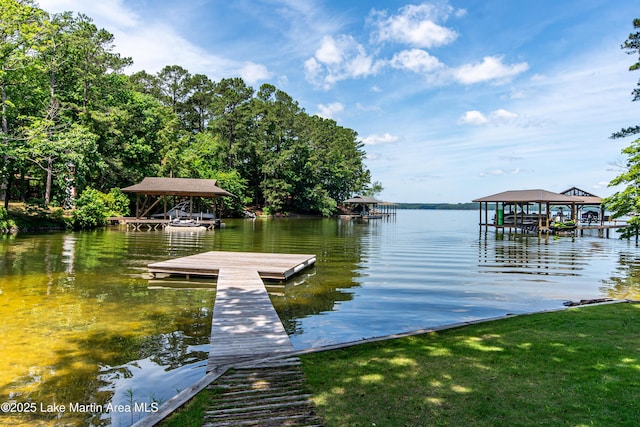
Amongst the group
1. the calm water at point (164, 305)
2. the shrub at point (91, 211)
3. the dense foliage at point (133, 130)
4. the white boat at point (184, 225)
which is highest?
the dense foliage at point (133, 130)

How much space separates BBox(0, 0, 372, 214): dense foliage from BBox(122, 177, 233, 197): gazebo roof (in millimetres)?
3533

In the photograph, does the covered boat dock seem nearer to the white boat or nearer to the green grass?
the white boat

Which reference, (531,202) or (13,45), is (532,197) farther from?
(13,45)

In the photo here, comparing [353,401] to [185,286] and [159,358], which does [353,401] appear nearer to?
[159,358]

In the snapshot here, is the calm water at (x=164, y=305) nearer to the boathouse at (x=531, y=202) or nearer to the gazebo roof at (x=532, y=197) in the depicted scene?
the gazebo roof at (x=532, y=197)

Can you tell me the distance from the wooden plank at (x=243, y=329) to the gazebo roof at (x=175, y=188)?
2392cm

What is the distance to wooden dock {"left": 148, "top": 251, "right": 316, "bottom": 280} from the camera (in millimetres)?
11977

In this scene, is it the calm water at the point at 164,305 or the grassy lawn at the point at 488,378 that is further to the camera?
the calm water at the point at 164,305

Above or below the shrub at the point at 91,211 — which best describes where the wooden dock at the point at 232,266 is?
below

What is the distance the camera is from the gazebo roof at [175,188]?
105 feet

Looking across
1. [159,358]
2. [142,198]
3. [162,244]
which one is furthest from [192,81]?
[159,358]

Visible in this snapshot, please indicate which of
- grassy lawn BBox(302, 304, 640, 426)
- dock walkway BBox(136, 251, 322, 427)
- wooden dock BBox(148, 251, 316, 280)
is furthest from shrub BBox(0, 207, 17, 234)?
grassy lawn BBox(302, 304, 640, 426)

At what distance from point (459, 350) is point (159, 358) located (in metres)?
4.27

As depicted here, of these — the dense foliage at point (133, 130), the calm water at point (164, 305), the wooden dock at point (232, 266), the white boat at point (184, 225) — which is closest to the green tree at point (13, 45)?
the dense foliage at point (133, 130)
